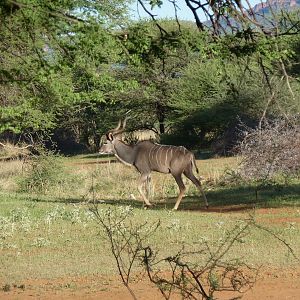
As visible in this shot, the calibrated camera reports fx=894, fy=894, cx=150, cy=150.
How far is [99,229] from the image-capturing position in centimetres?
1588

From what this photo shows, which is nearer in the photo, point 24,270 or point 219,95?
point 24,270

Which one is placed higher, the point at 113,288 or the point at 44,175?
the point at 113,288

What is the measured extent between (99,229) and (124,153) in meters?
8.32

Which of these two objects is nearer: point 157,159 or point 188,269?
point 188,269

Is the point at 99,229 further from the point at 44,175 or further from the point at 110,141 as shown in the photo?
the point at 44,175

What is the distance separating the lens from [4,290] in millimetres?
10438

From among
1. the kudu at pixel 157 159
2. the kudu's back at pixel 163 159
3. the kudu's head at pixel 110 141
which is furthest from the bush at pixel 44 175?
the kudu's back at pixel 163 159

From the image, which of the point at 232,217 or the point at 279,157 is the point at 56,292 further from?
the point at 279,157

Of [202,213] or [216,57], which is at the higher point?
[216,57]

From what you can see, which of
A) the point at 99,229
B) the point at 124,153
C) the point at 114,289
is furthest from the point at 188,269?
the point at 124,153

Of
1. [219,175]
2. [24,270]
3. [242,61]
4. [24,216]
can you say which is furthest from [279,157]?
[242,61]

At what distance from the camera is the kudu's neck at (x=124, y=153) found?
78.4ft

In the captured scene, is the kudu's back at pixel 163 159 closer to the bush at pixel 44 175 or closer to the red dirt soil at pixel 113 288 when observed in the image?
the bush at pixel 44 175

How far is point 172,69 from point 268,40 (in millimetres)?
42102
